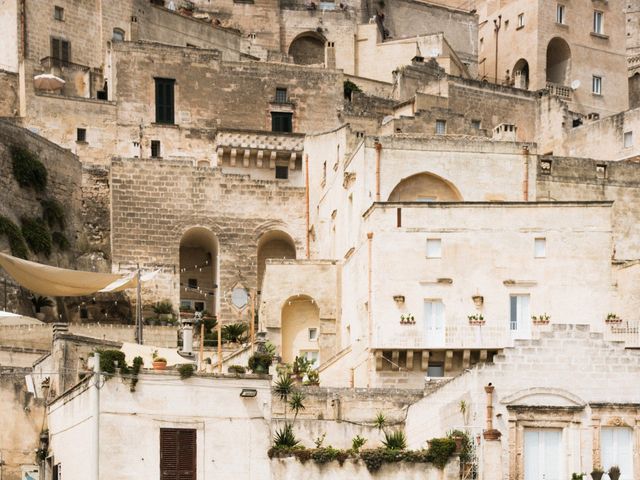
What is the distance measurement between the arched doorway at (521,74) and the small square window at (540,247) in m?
31.7

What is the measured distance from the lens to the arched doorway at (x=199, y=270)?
206ft

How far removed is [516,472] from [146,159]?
30.1 meters

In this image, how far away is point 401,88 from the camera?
76438mm

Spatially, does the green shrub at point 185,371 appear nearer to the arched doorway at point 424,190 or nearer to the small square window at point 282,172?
the arched doorway at point 424,190

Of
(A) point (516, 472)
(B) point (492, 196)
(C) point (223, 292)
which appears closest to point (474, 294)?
(B) point (492, 196)

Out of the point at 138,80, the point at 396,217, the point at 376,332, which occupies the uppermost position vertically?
the point at 138,80

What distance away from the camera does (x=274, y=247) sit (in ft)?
211

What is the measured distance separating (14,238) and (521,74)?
33661mm

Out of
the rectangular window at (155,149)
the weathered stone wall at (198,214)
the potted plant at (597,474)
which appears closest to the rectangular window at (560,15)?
the weathered stone wall at (198,214)

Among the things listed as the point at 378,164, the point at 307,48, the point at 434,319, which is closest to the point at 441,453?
the point at 434,319

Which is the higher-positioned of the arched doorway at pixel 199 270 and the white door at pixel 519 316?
the arched doorway at pixel 199 270

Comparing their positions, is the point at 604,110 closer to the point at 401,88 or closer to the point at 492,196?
the point at 401,88

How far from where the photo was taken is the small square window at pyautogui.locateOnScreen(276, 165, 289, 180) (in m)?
67.4

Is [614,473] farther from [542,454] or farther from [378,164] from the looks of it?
[378,164]
